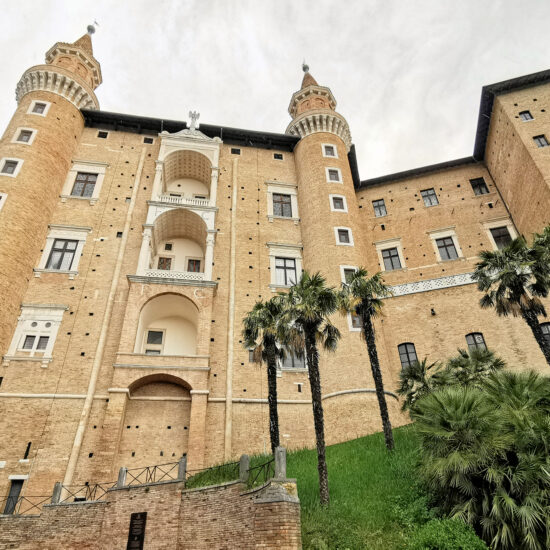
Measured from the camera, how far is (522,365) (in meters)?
22.5

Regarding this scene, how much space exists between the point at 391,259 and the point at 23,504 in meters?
23.9

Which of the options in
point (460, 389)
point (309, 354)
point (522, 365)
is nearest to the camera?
point (460, 389)

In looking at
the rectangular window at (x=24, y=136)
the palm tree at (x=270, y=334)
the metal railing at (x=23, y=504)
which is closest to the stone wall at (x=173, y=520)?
the metal railing at (x=23, y=504)

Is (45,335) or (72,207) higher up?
(72,207)

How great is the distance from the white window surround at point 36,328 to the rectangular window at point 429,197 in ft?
80.4

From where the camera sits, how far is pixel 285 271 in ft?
85.0

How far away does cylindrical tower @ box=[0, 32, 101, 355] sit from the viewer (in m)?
21.1

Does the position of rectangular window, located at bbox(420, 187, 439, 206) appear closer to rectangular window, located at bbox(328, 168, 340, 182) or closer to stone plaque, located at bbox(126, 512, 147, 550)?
rectangular window, located at bbox(328, 168, 340, 182)

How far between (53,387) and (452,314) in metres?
22.0

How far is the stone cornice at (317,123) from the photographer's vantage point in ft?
102

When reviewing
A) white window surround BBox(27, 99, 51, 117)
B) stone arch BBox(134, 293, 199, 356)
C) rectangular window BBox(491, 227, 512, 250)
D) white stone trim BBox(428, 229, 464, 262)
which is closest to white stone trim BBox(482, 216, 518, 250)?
rectangular window BBox(491, 227, 512, 250)

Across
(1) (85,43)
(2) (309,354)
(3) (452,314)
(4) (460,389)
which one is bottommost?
(4) (460,389)

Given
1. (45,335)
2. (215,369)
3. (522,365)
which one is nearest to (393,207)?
(522,365)

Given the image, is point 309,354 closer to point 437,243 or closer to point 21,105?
point 437,243
